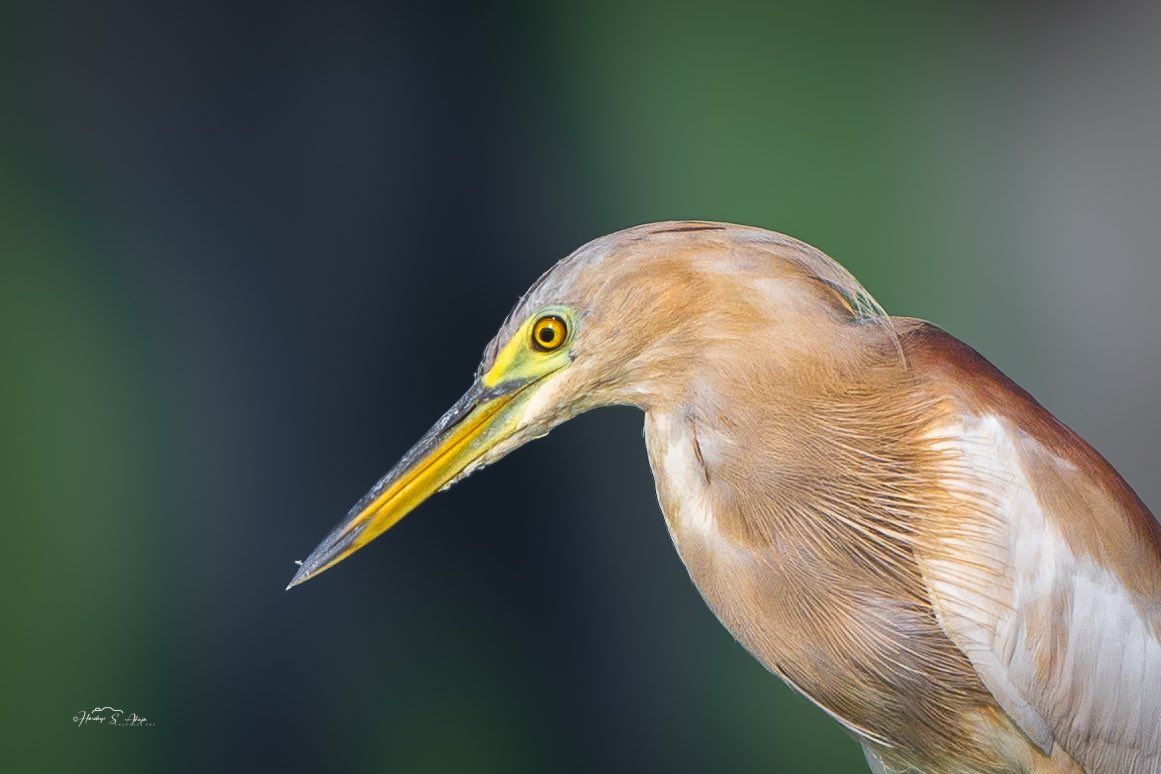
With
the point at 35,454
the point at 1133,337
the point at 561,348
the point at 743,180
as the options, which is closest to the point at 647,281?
the point at 561,348

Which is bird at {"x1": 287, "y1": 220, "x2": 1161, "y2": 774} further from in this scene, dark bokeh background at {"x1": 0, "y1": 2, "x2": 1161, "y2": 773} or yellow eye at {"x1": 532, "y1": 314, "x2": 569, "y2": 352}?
dark bokeh background at {"x1": 0, "y1": 2, "x2": 1161, "y2": 773}

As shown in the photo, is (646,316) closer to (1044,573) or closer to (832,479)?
(832,479)

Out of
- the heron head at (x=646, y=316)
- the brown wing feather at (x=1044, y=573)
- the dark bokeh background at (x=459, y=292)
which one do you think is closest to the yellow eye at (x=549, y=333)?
the heron head at (x=646, y=316)

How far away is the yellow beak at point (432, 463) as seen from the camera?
77cm

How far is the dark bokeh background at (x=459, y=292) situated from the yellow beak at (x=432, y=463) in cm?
76

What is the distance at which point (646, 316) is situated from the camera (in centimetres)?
72

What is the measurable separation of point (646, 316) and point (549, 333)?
6 centimetres

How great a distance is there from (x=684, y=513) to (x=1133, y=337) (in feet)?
4.24

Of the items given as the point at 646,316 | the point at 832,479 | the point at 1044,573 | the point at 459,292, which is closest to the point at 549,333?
the point at 646,316

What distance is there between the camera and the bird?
2.39 ft

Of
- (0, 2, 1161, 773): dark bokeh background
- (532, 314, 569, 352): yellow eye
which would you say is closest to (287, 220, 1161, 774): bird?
(532, 314, 569, 352): yellow eye

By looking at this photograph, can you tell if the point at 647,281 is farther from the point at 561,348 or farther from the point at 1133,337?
the point at 1133,337

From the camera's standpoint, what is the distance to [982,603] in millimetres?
757

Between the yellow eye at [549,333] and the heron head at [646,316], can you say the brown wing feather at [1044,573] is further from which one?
the yellow eye at [549,333]
